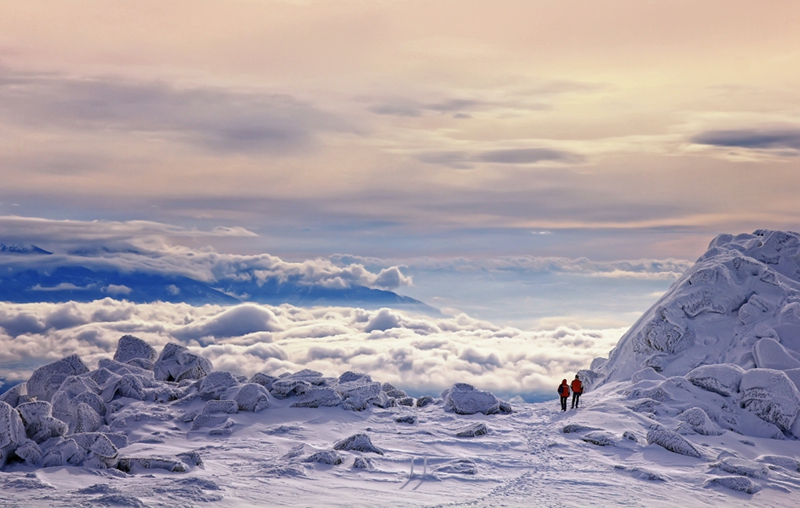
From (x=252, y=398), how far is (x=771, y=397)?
24.6 meters

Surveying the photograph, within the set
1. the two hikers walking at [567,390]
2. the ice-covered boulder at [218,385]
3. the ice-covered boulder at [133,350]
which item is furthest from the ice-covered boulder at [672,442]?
the ice-covered boulder at [133,350]

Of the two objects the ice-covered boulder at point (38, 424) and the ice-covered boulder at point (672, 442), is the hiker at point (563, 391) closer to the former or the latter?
the ice-covered boulder at point (672, 442)

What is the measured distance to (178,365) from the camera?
37.9 meters

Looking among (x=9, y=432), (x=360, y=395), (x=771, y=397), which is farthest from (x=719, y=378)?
(x=9, y=432)

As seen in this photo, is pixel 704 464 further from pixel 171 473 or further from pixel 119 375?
pixel 119 375

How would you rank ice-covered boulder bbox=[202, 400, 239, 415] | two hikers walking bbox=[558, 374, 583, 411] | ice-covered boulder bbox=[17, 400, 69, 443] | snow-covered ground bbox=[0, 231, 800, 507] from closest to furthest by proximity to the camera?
snow-covered ground bbox=[0, 231, 800, 507], ice-covered boulder bbox=[17, 400, 69, 443], ice-covered boulder bbox=[202, 400, 239, 415], two hikers walking bbox=[558, 374, 583, 411]

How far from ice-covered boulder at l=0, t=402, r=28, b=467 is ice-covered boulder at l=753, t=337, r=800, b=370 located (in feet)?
111

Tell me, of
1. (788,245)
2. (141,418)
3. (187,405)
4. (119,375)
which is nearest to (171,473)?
(141,418)

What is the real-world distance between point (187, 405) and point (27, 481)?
40.1 ft

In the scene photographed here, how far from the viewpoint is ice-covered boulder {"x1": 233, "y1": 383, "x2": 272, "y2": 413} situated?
31.7 metres

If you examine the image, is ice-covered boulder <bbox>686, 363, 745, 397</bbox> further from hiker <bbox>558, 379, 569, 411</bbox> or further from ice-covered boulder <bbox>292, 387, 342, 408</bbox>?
ice-covered boulder <bbox>292, 387, 342, 408</bbox>

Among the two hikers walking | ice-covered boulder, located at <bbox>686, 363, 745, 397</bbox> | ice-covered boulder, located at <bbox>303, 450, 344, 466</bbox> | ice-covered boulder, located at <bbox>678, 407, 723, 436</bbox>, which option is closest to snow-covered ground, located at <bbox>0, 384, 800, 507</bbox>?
Answer: ice-covered boulder, located at <bbox>303, 450, 344, 466</bbox>

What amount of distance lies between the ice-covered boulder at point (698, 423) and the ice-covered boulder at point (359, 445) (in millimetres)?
13738

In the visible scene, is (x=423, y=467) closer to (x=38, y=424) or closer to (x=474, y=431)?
(x=474, y=431)
